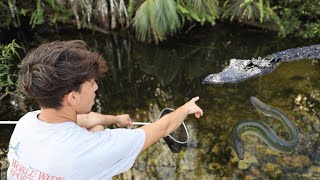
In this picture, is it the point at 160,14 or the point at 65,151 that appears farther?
the point at 160,14

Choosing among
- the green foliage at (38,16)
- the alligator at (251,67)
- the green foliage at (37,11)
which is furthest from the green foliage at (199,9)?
the green foliage at (38,16)

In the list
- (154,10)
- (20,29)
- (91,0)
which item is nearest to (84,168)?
(154,10)

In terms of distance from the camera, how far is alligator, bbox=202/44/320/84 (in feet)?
18.1

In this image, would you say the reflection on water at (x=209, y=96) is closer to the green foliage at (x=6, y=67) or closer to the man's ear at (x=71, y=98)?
the green foliage at (x=6, y=67)

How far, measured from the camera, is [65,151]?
5.26 feet

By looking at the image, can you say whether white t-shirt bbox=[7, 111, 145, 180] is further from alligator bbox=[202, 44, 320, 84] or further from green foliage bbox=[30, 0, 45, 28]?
green foliage bbox=[30, 0, 45, 28]

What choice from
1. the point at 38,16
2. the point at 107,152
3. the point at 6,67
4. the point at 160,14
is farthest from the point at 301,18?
the point at 107,152

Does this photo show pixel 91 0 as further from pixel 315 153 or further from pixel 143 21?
pixel 315 153

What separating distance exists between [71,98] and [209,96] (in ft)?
13.2

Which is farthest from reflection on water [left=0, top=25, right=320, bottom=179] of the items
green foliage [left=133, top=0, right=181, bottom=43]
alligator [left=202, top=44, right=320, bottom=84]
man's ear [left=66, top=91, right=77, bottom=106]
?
man's ear [left=66, top=91, right=77, bottom=106]

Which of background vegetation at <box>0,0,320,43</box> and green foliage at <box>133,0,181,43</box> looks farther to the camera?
background vegetation at <box>0,0,320,43</box>

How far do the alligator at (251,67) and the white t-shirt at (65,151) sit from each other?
13.0 ft

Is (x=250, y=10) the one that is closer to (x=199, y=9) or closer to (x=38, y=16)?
(x=199, y=9)

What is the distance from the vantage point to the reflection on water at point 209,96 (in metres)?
4.16
